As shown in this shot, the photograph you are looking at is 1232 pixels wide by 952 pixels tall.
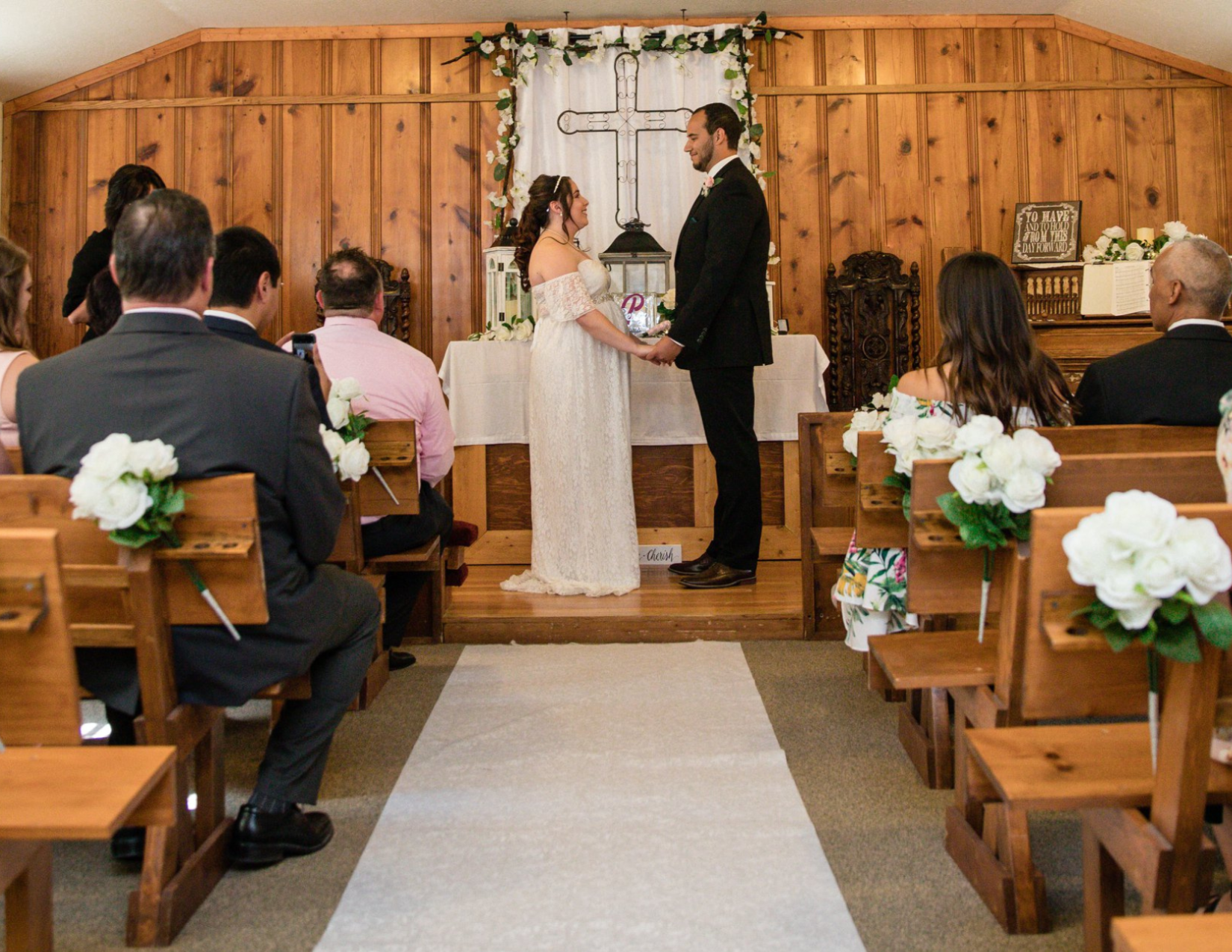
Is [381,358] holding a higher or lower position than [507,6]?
lower

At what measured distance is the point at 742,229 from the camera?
4367 millimetres

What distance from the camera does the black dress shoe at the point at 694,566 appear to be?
4547 mm

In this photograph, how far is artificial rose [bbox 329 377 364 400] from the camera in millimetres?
3078

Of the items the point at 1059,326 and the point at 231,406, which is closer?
the point at 231,406

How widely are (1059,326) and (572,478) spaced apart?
2.95 m

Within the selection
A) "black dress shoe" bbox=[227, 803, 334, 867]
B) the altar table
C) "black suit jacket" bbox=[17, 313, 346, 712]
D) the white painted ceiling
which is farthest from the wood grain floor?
the white painted ceiling

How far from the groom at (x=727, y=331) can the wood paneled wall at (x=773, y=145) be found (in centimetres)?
228

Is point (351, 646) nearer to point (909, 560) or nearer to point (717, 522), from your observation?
point (909, 560)

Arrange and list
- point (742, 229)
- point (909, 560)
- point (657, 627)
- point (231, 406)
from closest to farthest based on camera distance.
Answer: point (231, 406) → point (909, 560) → point (657, 627) → point (742, 229)

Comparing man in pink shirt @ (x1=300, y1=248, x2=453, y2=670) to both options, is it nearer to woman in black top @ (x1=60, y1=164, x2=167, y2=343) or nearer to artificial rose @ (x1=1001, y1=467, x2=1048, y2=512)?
woman in black top @ (x1=60, y1=164, x2=167, y2=343)

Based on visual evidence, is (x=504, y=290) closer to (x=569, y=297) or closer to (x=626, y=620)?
(x=569, y=297)

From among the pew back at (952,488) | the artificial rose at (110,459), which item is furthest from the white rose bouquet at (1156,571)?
the artificial rose at (110,459)

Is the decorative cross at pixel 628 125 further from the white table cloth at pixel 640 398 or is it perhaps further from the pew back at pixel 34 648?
the pew back at pixel 34 648

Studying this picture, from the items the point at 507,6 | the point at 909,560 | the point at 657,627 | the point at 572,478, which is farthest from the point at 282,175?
the point at 909,560
